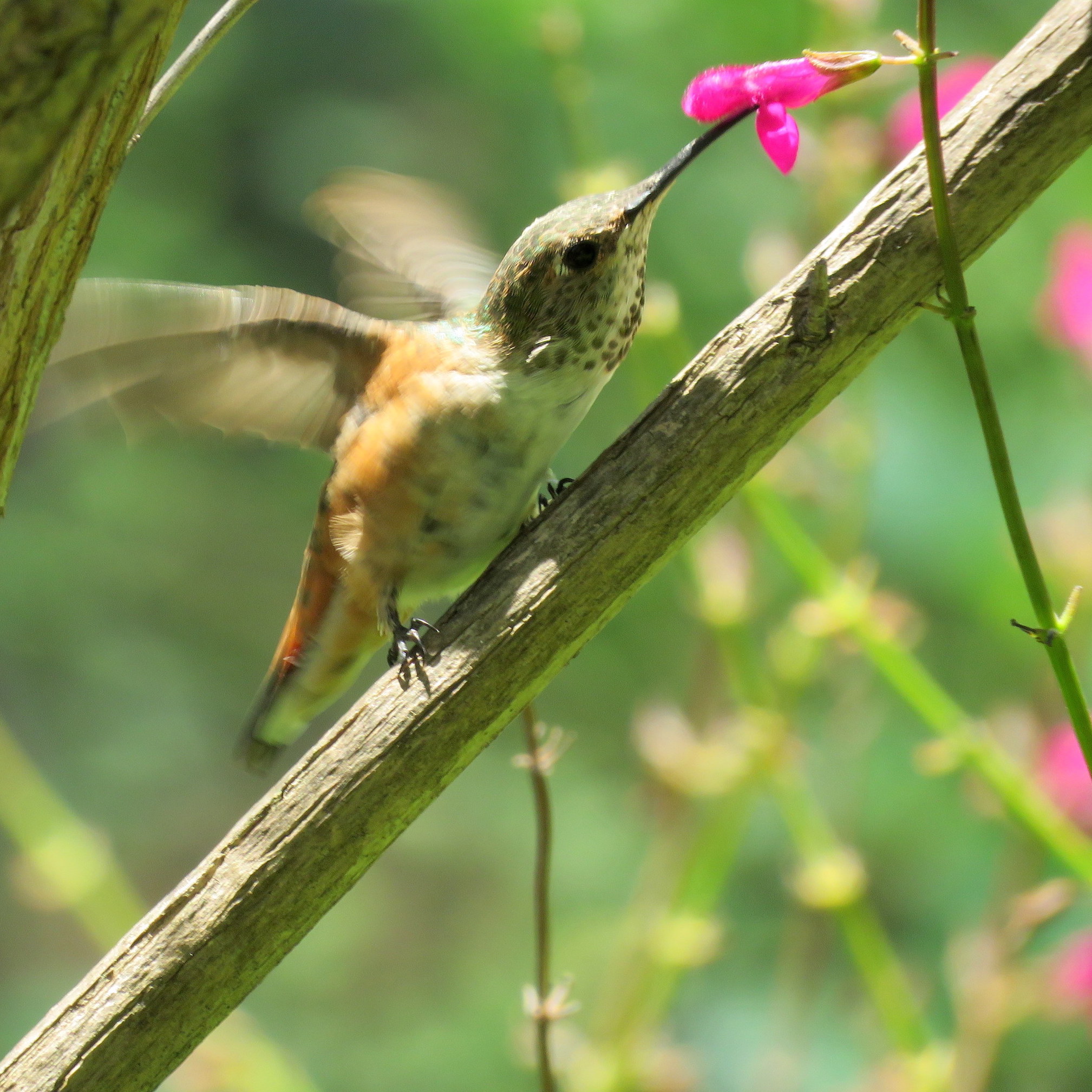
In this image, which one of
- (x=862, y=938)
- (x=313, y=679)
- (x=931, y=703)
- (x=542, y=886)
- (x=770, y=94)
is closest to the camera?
(x=770, y=94)

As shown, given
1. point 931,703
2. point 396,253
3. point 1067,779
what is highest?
point 396,253

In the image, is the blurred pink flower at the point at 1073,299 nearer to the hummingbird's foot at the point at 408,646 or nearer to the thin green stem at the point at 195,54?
the hummingbird's foot at the point at 408,646

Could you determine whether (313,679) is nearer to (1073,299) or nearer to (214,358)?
(214,358)

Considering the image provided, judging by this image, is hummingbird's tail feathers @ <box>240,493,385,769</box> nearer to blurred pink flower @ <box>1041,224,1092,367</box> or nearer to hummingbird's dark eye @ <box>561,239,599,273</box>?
hummingbird's dark eye @ <box>561,239,599,273</box>

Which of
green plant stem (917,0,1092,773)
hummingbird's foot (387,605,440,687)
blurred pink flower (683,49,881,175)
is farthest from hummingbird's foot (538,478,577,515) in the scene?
green plant stem (917,0,1092,773)

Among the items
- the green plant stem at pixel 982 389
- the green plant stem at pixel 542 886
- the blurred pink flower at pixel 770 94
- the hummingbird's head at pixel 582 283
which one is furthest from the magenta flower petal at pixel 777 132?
the green plant stem at pixel 542 886

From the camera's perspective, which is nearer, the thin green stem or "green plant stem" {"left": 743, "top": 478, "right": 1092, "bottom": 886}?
the thin green stem

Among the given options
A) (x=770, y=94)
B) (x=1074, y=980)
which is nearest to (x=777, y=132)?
(x=770, y=94)

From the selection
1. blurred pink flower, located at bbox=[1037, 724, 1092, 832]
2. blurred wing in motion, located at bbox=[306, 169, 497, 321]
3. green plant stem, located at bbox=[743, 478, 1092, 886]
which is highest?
blurred wing in motion, located at bbox=[306, 169, 497, 321]
